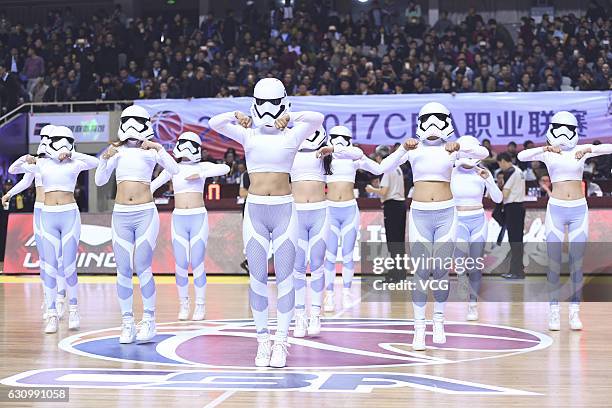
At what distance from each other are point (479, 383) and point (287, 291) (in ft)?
6.44

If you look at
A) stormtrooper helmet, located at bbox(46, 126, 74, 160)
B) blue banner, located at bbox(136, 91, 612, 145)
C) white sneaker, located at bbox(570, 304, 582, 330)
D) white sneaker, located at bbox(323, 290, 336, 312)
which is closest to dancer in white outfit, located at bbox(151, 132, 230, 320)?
stormtrooper helmet, located at bbox(46, 126, 74, 160)

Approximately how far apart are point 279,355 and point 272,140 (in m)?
1.98

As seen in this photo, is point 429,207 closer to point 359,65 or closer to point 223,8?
point 359,65

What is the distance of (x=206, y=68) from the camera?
81.7 ft

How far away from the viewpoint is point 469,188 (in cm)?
1253

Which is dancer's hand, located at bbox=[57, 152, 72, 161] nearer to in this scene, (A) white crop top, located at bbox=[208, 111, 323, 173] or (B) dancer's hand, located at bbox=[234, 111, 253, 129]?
(A) white crop top, located at bbox=[208, 111, 323, 173]

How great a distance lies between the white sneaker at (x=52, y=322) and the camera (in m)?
11.6

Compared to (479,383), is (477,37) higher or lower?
higher

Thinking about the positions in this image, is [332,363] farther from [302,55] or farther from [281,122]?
[302,55]

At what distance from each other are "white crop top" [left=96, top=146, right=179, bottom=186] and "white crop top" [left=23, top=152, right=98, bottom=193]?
1236 mm

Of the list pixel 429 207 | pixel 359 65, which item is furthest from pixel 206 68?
pixel 429 207

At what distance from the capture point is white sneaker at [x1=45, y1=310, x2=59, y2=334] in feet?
38.0

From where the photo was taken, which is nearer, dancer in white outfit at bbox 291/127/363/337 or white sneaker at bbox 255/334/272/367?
white sneaker at bbox 255/334/272/367

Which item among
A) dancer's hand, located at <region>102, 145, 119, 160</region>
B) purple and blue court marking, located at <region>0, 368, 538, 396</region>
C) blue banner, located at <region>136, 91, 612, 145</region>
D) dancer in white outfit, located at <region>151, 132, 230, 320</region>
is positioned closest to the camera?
purple and blue court marking, located at <region>0, 368, 538, 396</region>
